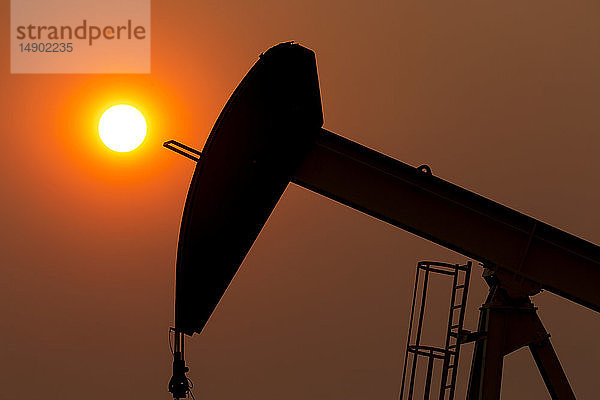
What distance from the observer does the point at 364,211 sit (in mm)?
3557

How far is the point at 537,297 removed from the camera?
6434 millimetres

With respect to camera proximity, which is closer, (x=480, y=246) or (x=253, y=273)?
(x=480, y=246)

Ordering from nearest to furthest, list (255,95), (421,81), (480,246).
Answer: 1. (255,95)
2. (480,246)
3. (421,81)

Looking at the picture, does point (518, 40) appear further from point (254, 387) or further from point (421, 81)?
point (254, 387)

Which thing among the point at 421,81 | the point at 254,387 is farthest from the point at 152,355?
the point at 421,81

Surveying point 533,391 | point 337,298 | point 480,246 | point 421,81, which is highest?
point 421,81

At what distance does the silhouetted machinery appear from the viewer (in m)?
3.18

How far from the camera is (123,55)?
6168 millimetres

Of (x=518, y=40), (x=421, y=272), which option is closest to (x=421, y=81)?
(x=518, y=40)

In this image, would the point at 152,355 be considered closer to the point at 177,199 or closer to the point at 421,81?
the point at 177,199

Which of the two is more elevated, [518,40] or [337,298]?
[518,40]

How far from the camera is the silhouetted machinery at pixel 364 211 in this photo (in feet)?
10.4

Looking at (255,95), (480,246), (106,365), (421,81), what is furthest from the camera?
(421,81)

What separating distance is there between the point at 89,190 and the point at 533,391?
3.99 metres
